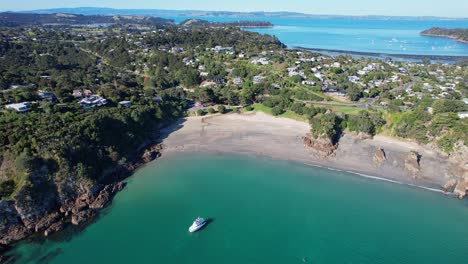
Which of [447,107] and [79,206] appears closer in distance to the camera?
[79,206]

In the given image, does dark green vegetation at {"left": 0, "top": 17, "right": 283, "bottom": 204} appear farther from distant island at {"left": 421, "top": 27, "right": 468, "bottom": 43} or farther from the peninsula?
distant island at {"left": 421, "top": 27, "right": 468, "bottom": 43}

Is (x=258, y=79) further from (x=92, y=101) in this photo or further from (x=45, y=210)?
(x=45, y=210)

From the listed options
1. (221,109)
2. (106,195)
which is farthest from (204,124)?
(106,195)

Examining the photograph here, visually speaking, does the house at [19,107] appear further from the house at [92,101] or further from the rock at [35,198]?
the rock at [35,198]

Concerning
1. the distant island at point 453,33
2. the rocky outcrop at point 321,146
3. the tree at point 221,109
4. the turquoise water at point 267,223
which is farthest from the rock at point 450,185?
the distant island at point 453,33

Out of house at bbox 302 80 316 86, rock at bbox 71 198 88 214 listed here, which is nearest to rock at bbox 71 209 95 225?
rock at bbox 71 198 88 214

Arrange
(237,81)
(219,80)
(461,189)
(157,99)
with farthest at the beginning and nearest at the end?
1. (219,80)
2. (237,81)
3. (157,99)
4. (461,189)

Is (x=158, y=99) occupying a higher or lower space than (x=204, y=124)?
higher

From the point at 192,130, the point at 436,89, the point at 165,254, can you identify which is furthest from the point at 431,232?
the point at 436,89
